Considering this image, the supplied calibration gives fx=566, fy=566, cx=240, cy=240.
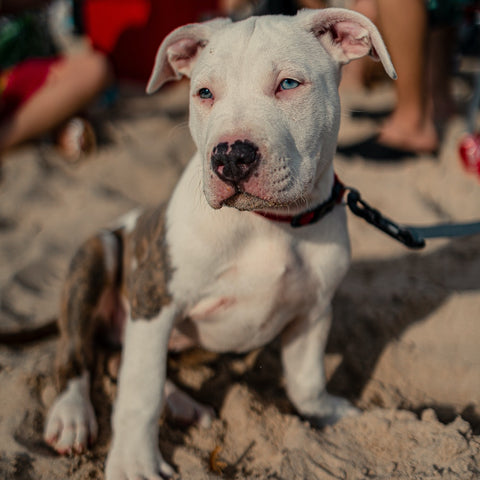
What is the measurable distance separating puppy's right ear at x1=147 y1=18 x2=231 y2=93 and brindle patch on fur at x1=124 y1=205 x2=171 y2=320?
1.85 ft

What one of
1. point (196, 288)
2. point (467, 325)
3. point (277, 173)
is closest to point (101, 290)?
point (196, 288)

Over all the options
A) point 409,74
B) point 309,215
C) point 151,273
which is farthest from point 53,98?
point 309,215

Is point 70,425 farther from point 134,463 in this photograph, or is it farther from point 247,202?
point 247,202

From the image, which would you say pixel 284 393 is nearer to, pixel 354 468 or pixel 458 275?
pixel 354 468

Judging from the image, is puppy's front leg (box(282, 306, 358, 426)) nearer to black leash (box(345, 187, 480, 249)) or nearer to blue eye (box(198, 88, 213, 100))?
black leash (box(345, 187, 480, 249))

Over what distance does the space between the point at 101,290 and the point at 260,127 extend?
1.33 meters

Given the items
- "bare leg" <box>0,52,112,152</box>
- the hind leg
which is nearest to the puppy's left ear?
the hind leg

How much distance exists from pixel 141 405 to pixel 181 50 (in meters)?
1.43

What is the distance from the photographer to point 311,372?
2.53 metres

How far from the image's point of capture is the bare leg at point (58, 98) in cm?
516

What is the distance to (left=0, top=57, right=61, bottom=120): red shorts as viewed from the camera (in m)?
5.23

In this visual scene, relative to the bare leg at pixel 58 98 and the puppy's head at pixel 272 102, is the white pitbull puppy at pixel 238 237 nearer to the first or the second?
the puppy's head at pixel 272 102

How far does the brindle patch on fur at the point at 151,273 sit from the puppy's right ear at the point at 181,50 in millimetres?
565

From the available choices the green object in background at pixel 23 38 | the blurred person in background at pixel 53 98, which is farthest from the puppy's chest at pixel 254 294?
the green object in background at pixel 23 38
